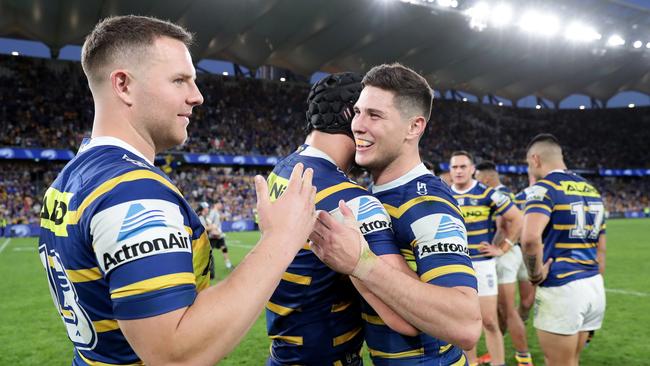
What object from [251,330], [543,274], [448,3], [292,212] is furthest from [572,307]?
[448,3]

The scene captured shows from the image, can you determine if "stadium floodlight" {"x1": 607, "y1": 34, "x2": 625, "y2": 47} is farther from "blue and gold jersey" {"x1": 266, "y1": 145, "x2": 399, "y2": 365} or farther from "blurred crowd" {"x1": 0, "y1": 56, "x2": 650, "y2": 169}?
"blue and gold jersey" {"x1": 266, "y1": 145, "x2": 399, "y2": 365}

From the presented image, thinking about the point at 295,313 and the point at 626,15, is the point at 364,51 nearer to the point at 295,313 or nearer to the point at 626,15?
the point at 626,15

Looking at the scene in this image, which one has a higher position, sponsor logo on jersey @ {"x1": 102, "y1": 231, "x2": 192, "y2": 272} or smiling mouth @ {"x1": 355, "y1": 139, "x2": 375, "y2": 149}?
smiling mouth @ {"x1": 355, "y1": 139, "x2": 375, "y2": 149}

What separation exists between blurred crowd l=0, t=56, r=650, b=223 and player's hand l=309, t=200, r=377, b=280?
20.2m

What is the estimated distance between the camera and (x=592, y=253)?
4.47 metres

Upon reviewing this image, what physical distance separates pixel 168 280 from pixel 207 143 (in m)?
33.6

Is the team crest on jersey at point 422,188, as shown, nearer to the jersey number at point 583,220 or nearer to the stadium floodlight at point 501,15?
the jersey number at point 583,220

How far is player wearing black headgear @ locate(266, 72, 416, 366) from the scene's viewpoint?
202 centimetres

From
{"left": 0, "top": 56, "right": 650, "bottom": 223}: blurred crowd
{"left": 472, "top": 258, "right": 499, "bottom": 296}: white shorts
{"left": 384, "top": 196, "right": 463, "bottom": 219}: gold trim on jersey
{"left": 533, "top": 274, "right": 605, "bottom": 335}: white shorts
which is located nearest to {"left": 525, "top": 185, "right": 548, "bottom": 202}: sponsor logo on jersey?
{"left": 533, "top": 274, "right": 605, "bottom": 335}: white shorts

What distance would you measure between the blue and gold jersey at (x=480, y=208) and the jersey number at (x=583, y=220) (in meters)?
1.99

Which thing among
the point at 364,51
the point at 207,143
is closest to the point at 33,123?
the point at 207,143

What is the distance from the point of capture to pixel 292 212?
150 centimetres

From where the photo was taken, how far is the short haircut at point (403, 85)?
2354 millimetres

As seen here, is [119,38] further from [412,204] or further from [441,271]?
[441,271]
